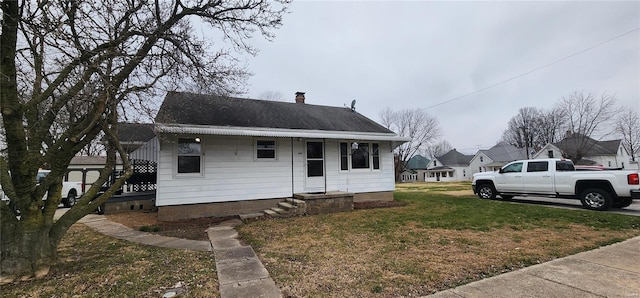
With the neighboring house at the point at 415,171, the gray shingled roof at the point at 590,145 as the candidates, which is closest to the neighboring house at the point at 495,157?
the neighboring house at the point at 415,171

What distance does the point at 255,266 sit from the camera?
424 centimetres

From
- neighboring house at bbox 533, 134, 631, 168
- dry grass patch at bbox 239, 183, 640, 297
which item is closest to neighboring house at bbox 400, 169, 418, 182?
neighboring house at bbox 533, 134, 631, 168

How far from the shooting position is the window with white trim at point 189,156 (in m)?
8.74

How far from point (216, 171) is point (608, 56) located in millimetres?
19794

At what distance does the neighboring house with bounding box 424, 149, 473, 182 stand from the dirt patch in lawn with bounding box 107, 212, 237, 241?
169 feet

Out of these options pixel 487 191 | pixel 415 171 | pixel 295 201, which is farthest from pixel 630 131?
pixel 295 201

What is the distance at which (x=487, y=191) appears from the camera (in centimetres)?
1326

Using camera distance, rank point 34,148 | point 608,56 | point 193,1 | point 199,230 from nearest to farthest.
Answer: point 34,148 → point 193,1 → point 199,230 → point 608,56

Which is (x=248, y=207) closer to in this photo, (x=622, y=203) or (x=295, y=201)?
(x=295, y=201)

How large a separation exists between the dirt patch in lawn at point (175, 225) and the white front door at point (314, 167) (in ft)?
10.3

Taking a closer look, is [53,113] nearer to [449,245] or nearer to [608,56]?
[449,245]

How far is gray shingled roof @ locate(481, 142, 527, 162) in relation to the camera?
47.8 m

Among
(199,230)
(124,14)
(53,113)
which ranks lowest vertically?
(199,230)

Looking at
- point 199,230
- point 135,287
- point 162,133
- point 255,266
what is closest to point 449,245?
point 255,266
